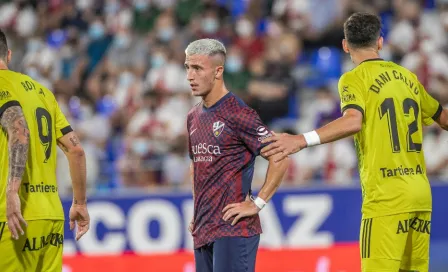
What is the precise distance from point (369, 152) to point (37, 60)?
11.7 m

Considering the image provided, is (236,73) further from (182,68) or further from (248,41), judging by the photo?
(182,68)

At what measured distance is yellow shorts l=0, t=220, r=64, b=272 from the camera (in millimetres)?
6609

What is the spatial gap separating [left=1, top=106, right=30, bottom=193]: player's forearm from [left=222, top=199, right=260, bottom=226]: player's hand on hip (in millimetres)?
1504

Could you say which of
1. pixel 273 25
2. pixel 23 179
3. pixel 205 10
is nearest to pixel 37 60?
pixel 205 10

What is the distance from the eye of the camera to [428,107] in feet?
23.5

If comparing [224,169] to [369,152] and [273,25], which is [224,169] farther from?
[273,25]

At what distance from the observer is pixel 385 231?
6703 mm

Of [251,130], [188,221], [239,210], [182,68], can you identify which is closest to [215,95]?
[251,130]

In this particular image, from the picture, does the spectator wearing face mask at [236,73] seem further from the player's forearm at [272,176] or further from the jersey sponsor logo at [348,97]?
the jersey sponsor logo at [348,97]

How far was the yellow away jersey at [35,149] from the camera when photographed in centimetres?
666

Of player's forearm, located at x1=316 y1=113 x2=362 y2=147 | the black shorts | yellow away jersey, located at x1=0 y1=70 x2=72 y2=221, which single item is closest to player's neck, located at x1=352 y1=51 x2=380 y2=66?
player's forearm, located at x1=316 y1=113 x2=362 y2=147

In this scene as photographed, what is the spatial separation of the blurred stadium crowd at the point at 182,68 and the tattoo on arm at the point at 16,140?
6.60 meters

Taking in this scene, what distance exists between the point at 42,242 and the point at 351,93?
248 cm

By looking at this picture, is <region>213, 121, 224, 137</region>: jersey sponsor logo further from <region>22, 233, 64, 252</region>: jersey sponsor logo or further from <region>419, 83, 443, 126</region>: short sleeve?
<region>419, 83, 443, 126</region>: short sleeve
